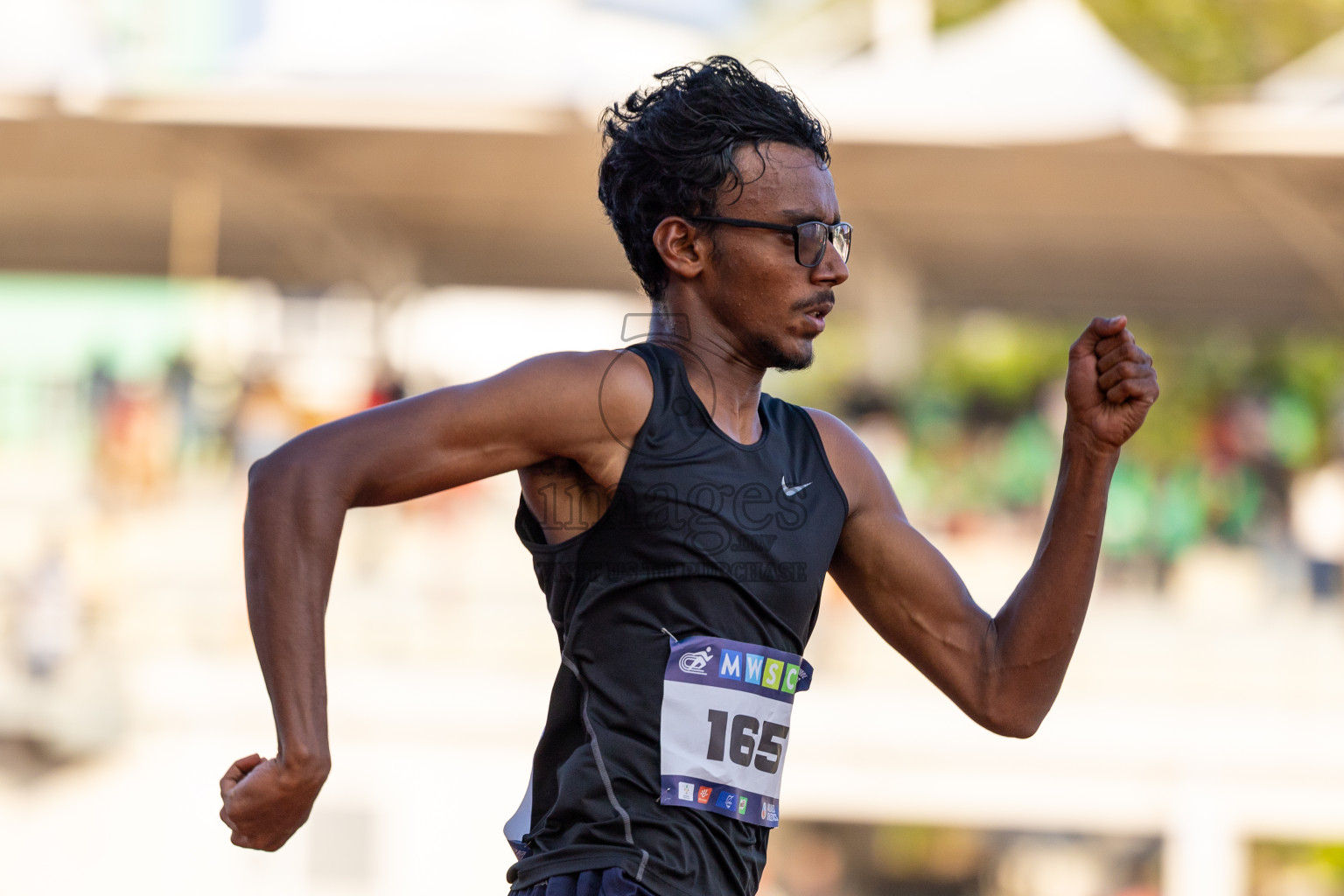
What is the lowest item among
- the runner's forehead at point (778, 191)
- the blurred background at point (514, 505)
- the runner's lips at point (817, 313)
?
the runner's lips at point (817, 313)

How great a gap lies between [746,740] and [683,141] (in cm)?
81

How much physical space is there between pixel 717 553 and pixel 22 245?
630 inches

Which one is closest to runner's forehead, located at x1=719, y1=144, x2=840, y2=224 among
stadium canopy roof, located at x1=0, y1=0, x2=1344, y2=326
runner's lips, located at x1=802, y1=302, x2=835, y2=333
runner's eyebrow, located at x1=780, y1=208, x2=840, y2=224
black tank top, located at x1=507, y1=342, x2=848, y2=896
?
runner's eyebrow, located at x1=780, y1=208, x2=840, y2=224

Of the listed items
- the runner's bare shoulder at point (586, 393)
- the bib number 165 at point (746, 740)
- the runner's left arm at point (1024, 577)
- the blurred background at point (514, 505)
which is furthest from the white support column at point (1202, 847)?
the runner's bare shoulder at point (586, 393)

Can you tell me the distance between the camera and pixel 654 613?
6.47 ft

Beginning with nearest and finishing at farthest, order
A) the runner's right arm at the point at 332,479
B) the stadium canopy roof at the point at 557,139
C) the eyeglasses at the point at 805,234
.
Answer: the runner's right arm at the point at 332,479
the eyeglasses at the point at 805,234
the stadium canopy roof at the point at 557,139

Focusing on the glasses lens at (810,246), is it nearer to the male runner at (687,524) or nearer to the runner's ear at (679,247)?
the male runner at (687,524)

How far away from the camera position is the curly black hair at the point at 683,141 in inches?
83.0

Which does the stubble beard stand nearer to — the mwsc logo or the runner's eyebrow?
the runner's eyebrow

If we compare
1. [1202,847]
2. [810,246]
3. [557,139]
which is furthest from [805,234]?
[557,139]

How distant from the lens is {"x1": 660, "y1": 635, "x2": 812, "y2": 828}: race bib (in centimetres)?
194

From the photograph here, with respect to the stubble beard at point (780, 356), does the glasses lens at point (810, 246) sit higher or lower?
higher

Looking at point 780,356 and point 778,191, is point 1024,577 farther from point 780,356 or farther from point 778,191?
point 778,191

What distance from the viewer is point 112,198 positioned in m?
14.0
